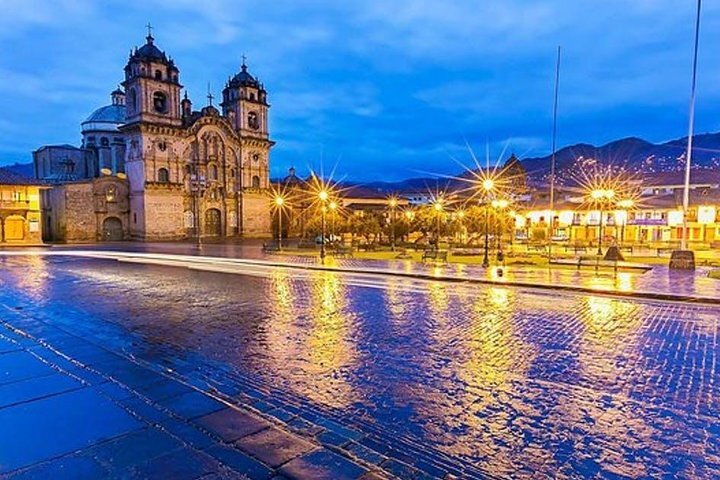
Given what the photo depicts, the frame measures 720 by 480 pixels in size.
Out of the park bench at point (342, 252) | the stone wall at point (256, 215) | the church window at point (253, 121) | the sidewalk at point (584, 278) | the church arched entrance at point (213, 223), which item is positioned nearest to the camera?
the sidewalk at point (584, 278)

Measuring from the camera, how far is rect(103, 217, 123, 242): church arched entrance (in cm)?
4784

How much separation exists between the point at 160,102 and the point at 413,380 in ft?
166

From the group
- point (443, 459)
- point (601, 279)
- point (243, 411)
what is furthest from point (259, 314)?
point (601, 279)

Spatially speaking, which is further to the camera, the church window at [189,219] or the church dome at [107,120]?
the church dome at [107,120]

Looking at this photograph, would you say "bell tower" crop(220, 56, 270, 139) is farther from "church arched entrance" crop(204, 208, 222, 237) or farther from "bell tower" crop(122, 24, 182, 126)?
"church arched entrance" crop(204, 208, 222, 237)

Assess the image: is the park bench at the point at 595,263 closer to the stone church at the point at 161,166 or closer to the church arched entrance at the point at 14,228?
the stone church at the point at 161,166

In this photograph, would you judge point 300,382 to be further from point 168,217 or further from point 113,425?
point 168,217

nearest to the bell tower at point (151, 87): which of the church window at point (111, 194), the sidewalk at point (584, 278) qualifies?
the church window at point (111, 194)

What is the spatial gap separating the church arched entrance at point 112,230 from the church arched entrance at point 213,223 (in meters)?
8.68

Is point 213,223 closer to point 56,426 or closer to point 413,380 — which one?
point 413,380

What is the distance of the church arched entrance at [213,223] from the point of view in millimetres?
52750

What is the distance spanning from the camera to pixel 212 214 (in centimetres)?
5334

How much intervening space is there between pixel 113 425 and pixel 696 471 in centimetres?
515

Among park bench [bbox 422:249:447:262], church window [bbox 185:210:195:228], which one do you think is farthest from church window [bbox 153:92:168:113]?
park bench [bbox 422:249:447:262]
